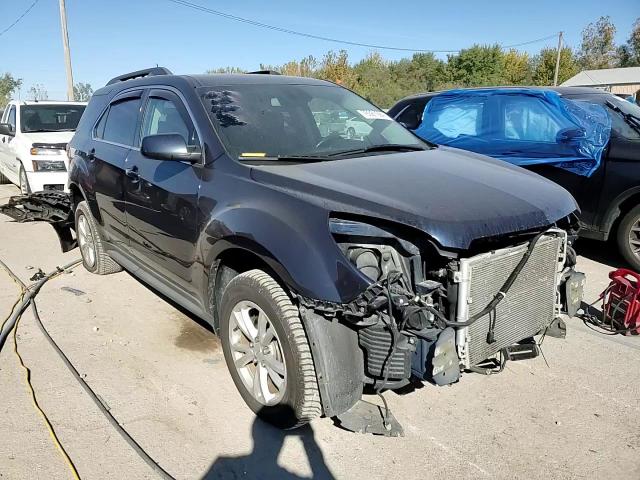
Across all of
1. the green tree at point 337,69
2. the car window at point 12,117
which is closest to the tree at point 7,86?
the green tree at point 337,69

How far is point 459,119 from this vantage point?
6785 millimetres

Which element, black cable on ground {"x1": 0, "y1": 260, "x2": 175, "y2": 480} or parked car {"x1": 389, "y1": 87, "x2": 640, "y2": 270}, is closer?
black cable on ground {"x1": 0, "y1": 260, "x2": 175, "y2": 480}

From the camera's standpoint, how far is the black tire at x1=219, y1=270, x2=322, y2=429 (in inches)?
99.1

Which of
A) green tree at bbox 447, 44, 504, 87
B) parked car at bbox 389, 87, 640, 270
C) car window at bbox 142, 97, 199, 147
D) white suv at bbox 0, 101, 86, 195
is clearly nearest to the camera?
car window at bbox 142, 97, 199, 147

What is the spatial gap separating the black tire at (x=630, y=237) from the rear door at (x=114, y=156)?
482 centimetres

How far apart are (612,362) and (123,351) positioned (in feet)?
11.4

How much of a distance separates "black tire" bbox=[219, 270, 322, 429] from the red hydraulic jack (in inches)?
108

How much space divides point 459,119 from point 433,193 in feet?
15.0

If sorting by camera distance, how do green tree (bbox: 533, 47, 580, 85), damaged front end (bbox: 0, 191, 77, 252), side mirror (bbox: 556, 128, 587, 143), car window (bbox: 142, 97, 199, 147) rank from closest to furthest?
car window (bbox: 142, 97, 199, 147) < side mirror (bbox: 556, 128, 587, 143) < damaged front end (bbox: 0, 191, 77, 252) < green tree (bbox: 533, 47, 580, 85)

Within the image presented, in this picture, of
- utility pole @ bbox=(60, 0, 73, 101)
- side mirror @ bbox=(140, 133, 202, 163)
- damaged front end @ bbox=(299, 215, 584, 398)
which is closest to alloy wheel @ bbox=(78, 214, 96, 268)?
side mirror @ bbox=(140, 133, 202, 163)

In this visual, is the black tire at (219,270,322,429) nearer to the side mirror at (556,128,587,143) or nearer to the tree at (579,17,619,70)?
the side mirror at (556,128,587,143)

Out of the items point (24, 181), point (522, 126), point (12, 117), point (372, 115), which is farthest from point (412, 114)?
point (12, 117)

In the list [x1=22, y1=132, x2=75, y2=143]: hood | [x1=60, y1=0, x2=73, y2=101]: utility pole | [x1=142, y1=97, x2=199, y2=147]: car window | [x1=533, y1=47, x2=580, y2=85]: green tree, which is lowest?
[x1=22, y1=132, x2=75, y2=143]: hood

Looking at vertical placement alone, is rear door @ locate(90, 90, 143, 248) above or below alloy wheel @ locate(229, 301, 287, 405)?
above
